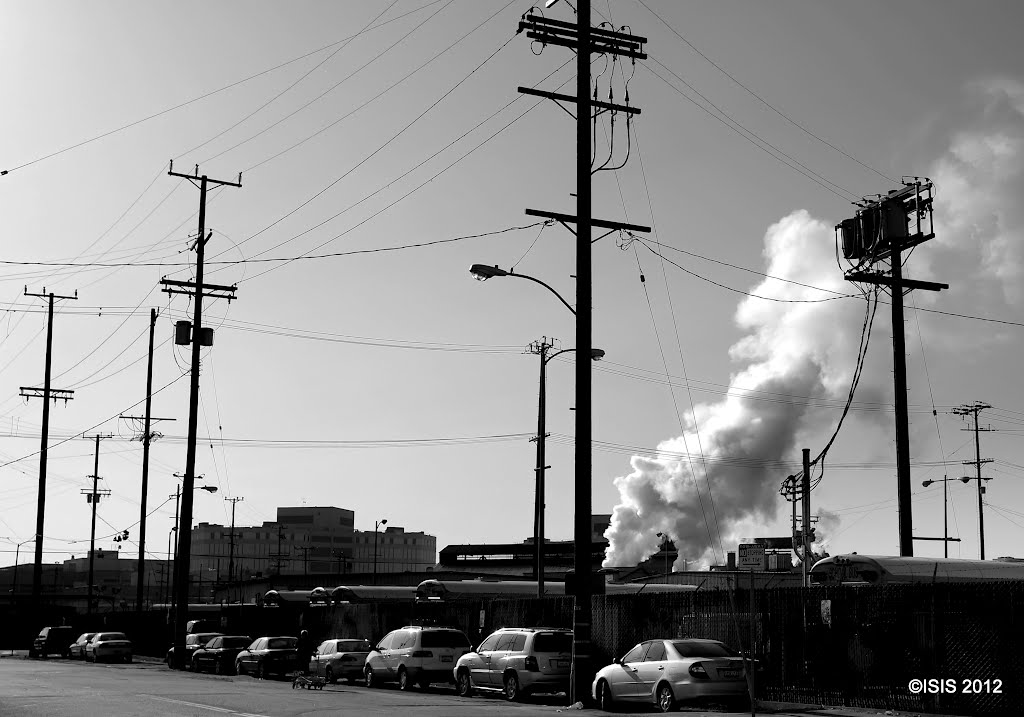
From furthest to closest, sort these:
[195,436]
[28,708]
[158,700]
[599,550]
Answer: [599,550] < [195,436] < [158,700] < [28,708]

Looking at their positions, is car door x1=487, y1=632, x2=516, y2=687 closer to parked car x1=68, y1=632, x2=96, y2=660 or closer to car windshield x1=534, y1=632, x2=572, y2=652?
car windshield x1=534, y1=632, x2=572, y2=652

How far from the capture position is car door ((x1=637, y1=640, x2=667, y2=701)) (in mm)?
22312

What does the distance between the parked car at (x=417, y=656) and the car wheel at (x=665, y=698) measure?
10.7 meters

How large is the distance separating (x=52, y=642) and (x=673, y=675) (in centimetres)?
4906

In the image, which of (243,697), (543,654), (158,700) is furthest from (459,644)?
(158,700)

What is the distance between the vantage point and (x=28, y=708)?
21.6 meters

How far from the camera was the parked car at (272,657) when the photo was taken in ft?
129

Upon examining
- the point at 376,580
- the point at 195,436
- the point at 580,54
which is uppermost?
the point at 580,54

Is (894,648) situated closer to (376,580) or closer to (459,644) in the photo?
(459,644)

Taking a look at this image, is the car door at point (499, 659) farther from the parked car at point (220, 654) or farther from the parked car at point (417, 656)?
the parked car at point (220, 654)

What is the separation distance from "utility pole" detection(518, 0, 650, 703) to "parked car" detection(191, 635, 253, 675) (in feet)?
72.3

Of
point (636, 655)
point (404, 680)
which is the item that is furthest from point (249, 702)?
point (404, 680)

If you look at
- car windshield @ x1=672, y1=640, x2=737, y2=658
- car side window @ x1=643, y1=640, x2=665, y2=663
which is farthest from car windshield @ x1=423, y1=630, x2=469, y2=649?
car windshield @ x1=672, y1=640, x2=737, y2=658

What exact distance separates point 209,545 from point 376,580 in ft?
288
